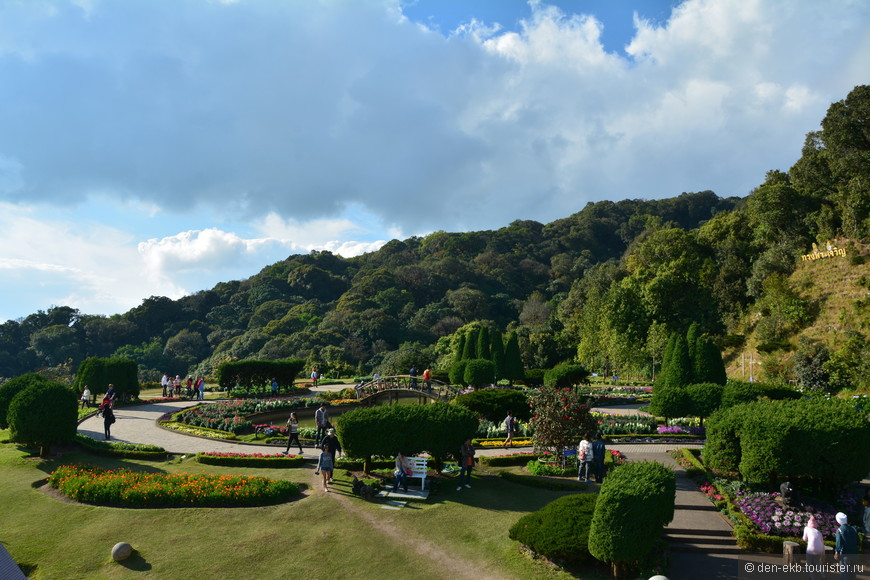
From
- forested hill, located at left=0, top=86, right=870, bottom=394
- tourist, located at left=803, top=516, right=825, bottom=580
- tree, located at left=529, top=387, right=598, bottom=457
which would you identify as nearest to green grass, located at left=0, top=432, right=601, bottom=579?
tree, located at left=529, top=387, right=598, bottom=457

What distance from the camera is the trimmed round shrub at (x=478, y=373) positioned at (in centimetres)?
3609

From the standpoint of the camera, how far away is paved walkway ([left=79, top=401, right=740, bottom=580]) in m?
11.1

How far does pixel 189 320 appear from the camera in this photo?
78.8 meters

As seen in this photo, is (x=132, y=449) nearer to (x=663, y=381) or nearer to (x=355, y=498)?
(x=355, y=498)

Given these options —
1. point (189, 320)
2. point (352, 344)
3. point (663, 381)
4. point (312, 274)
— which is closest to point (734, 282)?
point (663, 381)

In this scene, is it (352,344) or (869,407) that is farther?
(352,344)

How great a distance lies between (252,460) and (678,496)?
40.7ft

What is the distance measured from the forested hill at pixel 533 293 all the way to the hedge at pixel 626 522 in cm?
3658

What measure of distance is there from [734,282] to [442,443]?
146 ft

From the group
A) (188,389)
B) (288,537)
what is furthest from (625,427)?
(188,389)

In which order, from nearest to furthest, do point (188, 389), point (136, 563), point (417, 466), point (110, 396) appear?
point (136, 563), point (417, 466), point (110, 396), point (188, 389)

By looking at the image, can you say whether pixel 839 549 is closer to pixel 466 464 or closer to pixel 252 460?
pixel 466 464

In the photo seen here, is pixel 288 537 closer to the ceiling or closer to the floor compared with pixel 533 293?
closer to the floor

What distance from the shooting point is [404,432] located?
51.3 feet
